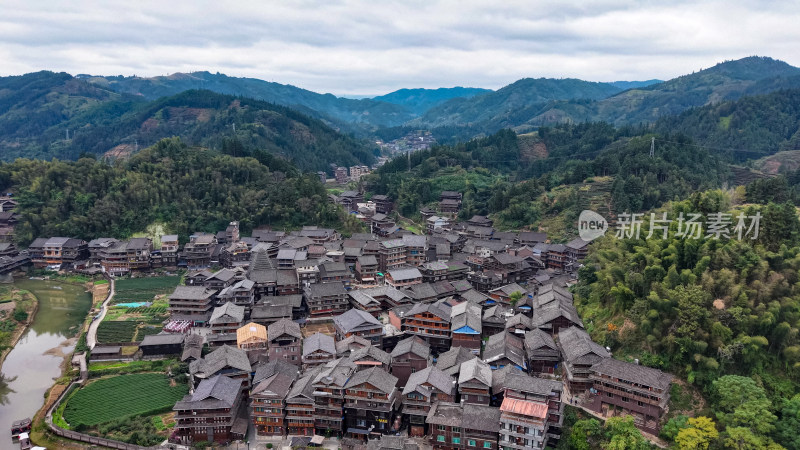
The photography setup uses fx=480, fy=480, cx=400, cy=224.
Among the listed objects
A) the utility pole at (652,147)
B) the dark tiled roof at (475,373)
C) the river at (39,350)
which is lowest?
the river at (39,350)

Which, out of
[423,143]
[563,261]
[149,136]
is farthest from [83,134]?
[563,261]

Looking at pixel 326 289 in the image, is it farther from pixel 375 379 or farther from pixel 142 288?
pixel 142 288

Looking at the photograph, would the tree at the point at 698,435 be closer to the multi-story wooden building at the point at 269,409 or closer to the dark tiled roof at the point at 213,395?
the multi-story wooden building at the point at 269,409

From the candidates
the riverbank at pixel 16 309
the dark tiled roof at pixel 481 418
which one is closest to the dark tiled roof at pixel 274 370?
the dark tiled roof at pixel 481 418

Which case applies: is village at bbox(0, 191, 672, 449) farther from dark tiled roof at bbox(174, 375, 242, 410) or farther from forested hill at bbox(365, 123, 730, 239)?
forested hill at bbox(365, 123, 730, 239)

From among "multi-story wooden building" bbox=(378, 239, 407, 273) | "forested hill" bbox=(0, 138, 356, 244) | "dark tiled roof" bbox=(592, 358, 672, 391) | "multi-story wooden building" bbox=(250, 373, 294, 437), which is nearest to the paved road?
"forested hill" bbox=(0, 138, 356, 244)

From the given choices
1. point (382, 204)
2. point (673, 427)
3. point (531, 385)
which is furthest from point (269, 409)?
point (382, 204)

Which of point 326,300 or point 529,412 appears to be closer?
point 529,412
